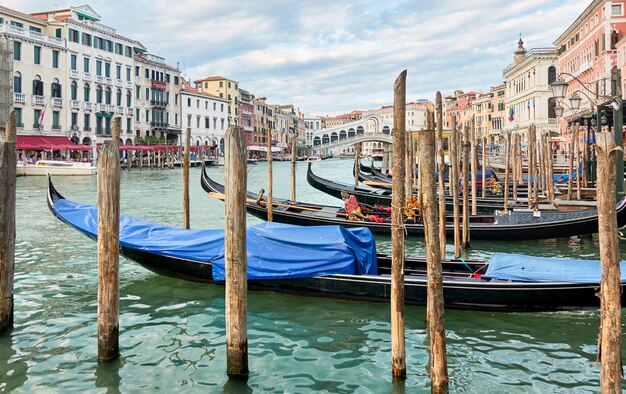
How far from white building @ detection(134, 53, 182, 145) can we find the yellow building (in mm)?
8390

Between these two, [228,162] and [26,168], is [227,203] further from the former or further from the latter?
[26,168]

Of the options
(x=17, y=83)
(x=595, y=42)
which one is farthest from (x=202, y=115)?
(x=595, y=42)

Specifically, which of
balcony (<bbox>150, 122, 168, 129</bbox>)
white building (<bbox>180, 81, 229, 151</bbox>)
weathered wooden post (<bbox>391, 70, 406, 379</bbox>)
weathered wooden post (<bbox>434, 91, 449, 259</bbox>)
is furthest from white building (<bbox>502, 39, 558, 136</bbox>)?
weathered wooden post (<bbox>391, 70, 406, 379</bbox>)

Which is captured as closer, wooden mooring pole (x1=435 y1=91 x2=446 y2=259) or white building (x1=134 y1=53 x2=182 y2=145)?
wooden mooring pole (x1=435 y1=91 x2=446 y2=259)

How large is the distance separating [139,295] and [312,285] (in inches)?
63.9

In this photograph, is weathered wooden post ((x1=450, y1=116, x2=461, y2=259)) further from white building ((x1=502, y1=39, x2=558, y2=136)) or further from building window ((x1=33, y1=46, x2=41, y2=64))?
white building ((x1=502, y1=39, x2=558, y2=136))

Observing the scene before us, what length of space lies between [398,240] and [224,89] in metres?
41.4

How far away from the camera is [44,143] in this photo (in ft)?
73.5

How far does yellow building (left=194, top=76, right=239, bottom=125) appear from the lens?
42.8 m

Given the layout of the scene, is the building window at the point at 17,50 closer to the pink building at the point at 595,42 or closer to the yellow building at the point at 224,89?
the pink building at the point at 595,42

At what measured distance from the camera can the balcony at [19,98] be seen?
21.5m

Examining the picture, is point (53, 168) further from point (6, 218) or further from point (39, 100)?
point (6, 218)

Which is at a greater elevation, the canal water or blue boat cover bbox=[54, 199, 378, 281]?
blue boat cover bbox=[54, 199, 378, 281]

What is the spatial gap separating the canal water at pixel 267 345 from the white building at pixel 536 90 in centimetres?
2443
